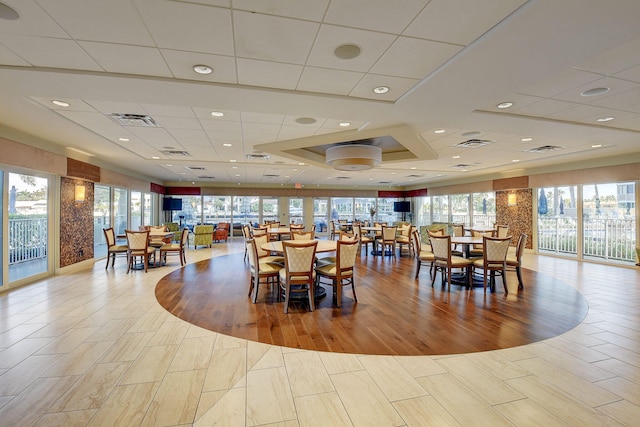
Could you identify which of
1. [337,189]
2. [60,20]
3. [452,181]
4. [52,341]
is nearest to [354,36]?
[60,20]

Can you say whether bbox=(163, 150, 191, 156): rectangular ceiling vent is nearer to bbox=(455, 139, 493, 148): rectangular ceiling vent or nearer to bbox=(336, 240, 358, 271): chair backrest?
bbox=(336, 240, 358, 271): chair backrest

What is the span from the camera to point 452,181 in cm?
1304

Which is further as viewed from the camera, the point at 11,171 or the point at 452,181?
the point at 452,181

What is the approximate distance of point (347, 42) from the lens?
8.10ft

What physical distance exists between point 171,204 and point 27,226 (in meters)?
7.72

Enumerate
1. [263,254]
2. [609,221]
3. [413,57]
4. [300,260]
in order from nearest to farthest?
[413,57], [300,260], [263,254], [609,221]

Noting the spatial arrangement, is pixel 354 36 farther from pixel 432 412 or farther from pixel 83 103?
pixel 83 103

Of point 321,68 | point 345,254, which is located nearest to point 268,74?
point 321,68

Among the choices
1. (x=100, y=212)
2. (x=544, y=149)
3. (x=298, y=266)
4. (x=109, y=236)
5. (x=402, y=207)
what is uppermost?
(x=544, y=149)

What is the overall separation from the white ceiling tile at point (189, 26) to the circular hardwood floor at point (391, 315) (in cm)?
289

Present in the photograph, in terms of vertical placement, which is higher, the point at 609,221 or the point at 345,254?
the point at 609,221

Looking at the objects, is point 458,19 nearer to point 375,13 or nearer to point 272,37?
point 375,13

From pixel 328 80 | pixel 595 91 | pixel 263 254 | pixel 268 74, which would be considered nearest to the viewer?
pixel 268 74

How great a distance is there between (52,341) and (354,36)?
4.22 meters
